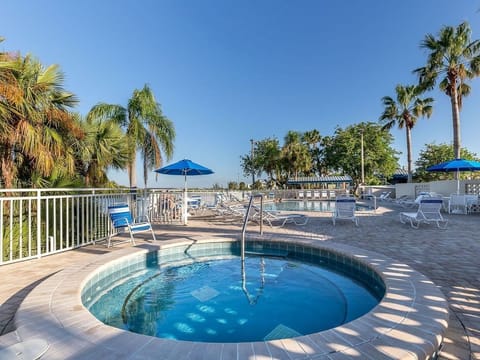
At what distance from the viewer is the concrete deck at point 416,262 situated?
7.57 ft

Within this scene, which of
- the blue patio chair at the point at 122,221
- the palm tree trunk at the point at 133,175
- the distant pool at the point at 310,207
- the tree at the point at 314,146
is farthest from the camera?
the tree at the point at 314,146

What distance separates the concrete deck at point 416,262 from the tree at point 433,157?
2870cm

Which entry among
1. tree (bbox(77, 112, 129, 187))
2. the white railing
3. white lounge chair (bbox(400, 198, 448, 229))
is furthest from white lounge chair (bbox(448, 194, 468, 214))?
tree (bbox(77, 112, 129, 187))

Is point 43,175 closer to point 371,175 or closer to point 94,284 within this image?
point 94,284

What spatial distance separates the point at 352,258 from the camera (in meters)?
4.39

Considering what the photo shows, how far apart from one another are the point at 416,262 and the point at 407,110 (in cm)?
2271

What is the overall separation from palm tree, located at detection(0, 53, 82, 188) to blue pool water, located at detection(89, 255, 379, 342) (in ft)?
11.5

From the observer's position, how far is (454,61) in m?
14.4

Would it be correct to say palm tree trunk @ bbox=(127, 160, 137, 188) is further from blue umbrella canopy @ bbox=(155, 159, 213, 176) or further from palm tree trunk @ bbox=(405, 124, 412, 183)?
palm tree trunk @ bbox=(405, 124, 412, 183)

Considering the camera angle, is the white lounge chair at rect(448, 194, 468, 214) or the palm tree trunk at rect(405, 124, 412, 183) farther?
the palm tree trunk at rect(405, 124, 412, 183)

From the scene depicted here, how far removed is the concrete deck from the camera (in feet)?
7.57

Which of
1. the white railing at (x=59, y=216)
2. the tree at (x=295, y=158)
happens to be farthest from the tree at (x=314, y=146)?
the white railing at (x=59, y=216)

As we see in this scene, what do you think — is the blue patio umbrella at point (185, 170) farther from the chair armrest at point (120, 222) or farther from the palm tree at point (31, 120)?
the chair armrest at point (120, 222)

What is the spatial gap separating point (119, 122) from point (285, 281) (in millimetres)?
12277
